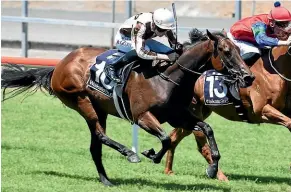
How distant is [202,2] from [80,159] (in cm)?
1254

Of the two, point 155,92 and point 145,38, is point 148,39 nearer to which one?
point 145,38

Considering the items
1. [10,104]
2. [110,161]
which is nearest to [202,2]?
[10,104]

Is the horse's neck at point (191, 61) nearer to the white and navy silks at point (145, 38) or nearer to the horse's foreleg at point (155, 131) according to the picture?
the white and navy silks at point (145, 38)

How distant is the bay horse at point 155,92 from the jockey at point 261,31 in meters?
1.29

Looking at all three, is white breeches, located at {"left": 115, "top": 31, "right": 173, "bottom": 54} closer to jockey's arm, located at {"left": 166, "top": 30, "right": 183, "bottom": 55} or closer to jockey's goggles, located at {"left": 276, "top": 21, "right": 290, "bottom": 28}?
jockey's arm, located at {"left": 166, "top": 30, "right": 183, "bottom": 55}

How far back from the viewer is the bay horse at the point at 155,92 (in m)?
8.21

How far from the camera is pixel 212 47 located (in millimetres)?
8305

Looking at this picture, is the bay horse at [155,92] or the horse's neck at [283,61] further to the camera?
the horse's neck at [283,61]

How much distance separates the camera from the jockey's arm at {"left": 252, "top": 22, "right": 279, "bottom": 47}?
31.0ft

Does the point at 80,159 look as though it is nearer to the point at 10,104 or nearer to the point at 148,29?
the point at 148,29

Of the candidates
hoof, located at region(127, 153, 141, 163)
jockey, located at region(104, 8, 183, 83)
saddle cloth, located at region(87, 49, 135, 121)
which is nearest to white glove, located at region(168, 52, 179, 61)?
jockey, located at region(104, 8, 183, 83)

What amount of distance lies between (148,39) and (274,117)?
1.68 meters

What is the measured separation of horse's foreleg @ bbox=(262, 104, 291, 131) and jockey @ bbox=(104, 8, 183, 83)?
1.37 m

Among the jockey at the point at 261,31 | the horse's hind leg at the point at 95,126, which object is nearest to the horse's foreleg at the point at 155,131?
the horse's hind leg at the point at 95,126
